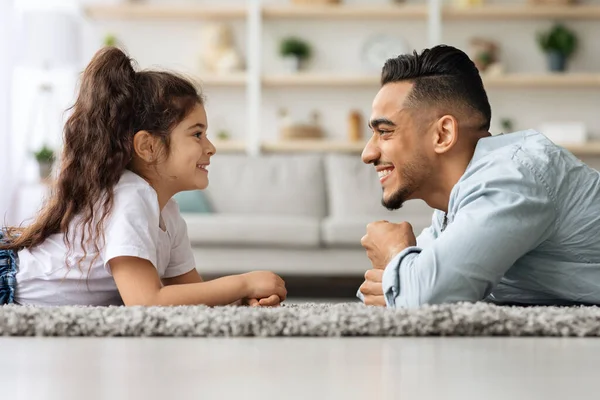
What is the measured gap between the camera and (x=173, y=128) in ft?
6.10

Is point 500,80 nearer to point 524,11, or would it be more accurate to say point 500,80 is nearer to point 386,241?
point 524,11

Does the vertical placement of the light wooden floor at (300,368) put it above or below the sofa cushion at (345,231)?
above

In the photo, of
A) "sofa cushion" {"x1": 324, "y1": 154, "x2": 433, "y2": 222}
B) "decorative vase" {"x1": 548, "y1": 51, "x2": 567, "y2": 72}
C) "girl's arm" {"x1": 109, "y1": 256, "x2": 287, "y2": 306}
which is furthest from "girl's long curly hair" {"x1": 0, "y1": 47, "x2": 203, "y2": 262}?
"decorative vase" {"x1": 548, "y1": 51, "x2": 567, "y2": 72}

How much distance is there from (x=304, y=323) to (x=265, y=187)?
344 cm

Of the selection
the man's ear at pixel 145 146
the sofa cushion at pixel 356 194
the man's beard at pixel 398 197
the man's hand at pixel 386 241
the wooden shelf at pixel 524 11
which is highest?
the wooden shelf at pixel 524 11

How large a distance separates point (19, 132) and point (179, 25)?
145 cm

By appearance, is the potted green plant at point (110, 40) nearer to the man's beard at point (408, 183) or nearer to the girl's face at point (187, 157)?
the girl's face at point (187, 157)

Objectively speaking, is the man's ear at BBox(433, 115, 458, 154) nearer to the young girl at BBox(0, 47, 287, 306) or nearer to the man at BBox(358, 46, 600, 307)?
the man at BBox(358, 46, 600, 307)

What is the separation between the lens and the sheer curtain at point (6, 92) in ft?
18.7

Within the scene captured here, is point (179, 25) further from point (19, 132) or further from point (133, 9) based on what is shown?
point (19, 132)

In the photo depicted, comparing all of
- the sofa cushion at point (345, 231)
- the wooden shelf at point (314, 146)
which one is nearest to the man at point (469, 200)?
the sofa cushion at point (345, 231)

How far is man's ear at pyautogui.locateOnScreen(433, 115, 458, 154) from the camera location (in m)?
1.73

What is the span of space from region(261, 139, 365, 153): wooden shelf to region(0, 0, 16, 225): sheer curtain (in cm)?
184

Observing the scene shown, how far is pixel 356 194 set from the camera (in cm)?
475
